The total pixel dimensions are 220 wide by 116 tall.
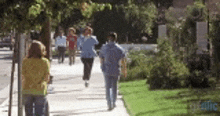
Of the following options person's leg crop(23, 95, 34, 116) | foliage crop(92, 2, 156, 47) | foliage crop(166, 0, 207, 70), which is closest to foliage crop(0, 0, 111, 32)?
person's leg crop(23, 95, 34, 116)

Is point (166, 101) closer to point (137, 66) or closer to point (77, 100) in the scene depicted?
point (77, 100)

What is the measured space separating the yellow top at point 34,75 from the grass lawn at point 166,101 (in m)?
2.78

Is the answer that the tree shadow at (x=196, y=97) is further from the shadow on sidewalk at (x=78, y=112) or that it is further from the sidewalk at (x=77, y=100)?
the shadow on sidewalk at (x=78, y=112)

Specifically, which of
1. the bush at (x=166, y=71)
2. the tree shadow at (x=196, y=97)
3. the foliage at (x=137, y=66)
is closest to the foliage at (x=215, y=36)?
the tree shadow at (x=196, y=97)

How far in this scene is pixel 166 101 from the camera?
42.9 feet

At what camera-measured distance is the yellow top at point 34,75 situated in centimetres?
902

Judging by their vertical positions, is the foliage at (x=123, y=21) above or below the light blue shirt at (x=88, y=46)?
above

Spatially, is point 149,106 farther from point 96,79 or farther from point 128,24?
point 128,24

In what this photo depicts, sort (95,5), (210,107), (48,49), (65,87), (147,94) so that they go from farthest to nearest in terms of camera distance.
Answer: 1. (65,87)
2. (48,49)
3. (147,94)
4. (210,107)
5. (95,5)

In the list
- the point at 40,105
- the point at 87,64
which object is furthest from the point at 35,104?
the point at 87,64

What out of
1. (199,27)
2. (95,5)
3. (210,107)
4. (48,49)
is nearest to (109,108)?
(210,107)

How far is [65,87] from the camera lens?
17.2 m

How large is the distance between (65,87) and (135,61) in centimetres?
502

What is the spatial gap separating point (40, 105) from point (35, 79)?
43cm
